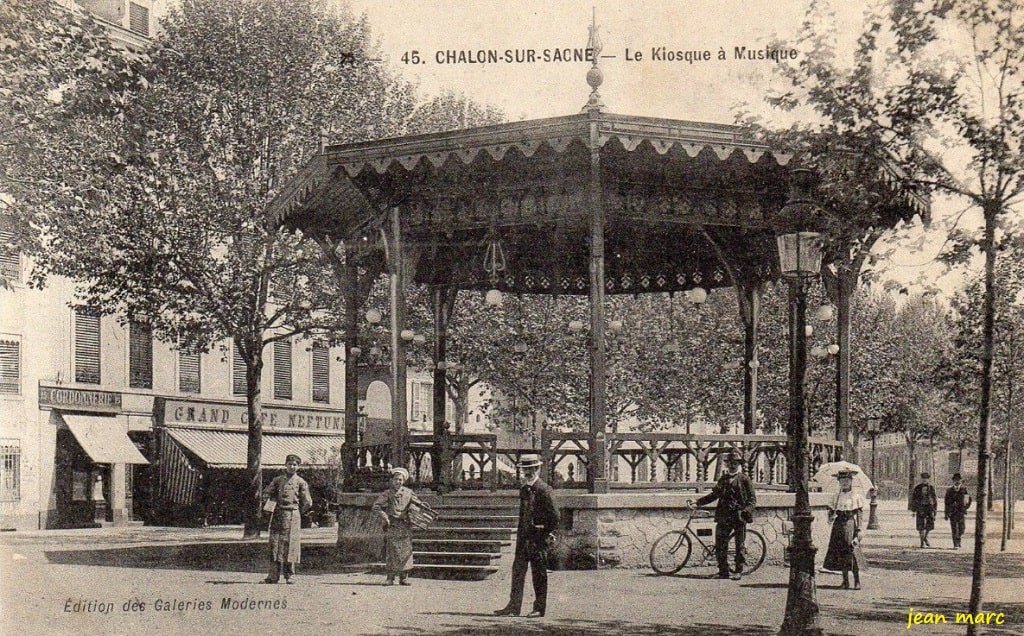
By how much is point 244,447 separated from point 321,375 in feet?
19.5

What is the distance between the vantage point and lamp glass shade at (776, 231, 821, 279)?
37.1ft

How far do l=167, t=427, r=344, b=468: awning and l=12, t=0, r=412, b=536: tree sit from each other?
294 inches

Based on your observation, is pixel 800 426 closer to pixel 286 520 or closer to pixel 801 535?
pixel 801 535

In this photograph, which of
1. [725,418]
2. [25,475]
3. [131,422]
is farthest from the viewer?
[725,418]

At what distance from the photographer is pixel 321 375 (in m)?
41.2

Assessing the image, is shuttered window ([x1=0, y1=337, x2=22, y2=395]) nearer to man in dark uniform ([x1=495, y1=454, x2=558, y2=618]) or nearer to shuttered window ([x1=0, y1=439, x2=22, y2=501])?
shuttered window ([x1=0, y1=439, x2=22, y2=501])

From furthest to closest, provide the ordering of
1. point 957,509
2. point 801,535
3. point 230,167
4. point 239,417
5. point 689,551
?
1. point 239,417
2. point 230,167
3. point 957,509
4. point 689,551
5. point 801,535

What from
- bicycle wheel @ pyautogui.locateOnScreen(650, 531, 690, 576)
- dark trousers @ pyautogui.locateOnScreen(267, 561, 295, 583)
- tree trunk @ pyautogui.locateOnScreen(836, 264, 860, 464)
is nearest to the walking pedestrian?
tree trunk @ pyautogui.locateOnScreen(836, 264, 860, 464)

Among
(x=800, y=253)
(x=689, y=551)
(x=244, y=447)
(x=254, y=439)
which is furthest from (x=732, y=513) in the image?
(x=244, y=447)

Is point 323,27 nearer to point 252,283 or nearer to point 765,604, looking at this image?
point 252,283

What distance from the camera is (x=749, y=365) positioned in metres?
19.2

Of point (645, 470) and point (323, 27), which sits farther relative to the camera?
point (645, 470)

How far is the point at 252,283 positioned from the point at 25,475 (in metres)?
9.28

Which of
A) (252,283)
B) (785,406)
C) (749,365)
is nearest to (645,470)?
(785,406)
